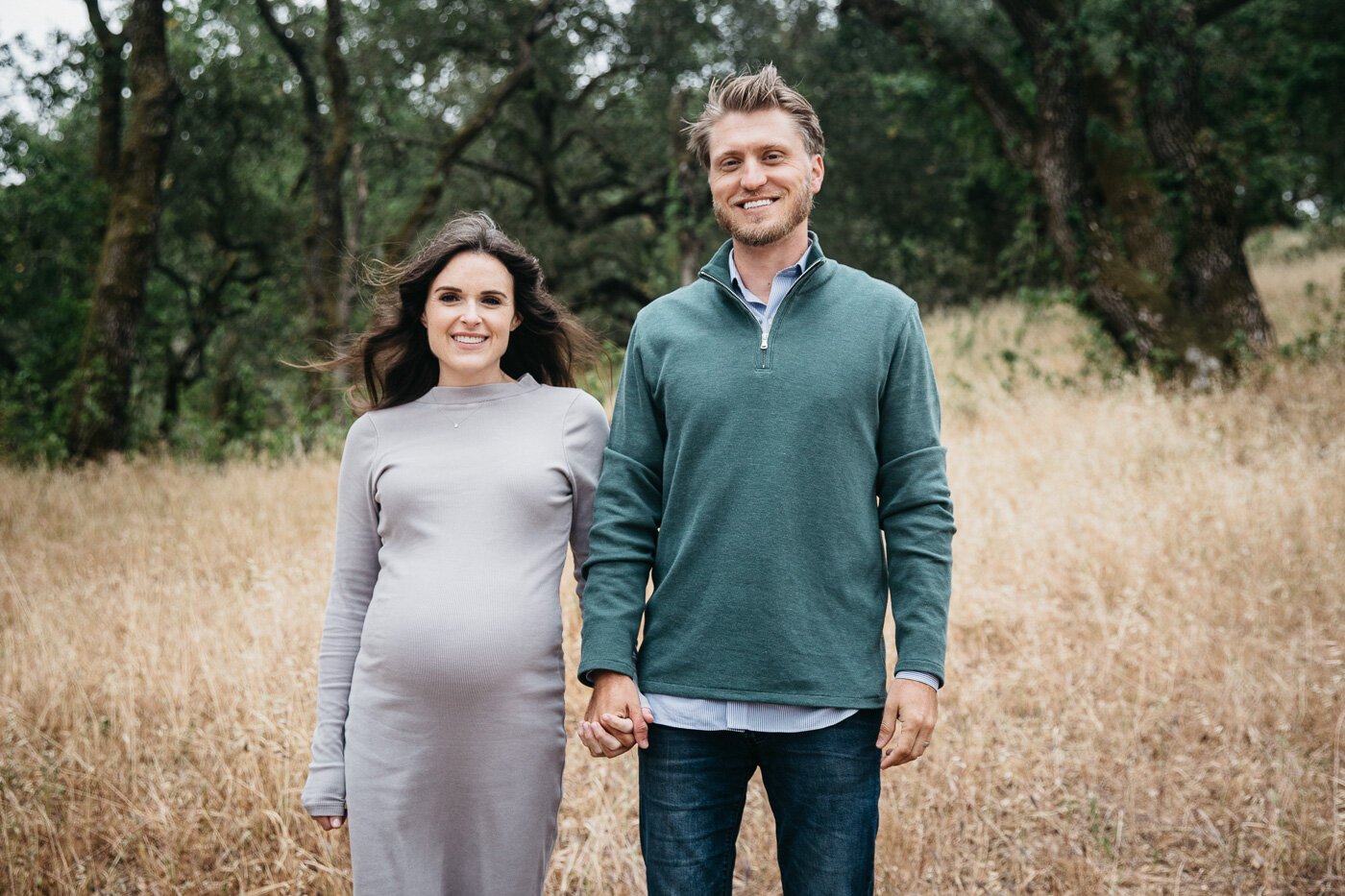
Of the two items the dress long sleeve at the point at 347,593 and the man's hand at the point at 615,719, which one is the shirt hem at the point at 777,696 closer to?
the man's hand at the point at 615,719

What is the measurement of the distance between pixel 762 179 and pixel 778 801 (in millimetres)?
1349

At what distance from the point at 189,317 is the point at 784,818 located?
55.4 feet

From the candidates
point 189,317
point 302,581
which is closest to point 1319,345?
point 302,581

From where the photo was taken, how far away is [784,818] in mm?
2041

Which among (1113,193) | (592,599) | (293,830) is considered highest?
(1113,193)

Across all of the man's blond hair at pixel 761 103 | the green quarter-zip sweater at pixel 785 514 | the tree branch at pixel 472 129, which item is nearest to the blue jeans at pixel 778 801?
the green quarter-zip sweater at pixel 785 514

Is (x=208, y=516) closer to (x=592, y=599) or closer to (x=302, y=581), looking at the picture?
(x=302, y=581)

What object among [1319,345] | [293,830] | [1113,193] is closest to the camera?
[293,830]

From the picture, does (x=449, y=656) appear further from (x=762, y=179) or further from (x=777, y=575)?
(x=762, y=179)

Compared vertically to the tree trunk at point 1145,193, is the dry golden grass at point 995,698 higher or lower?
lower

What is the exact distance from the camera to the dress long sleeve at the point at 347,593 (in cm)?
220

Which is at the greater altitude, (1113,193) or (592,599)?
(1113,193)

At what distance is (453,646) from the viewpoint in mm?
2094

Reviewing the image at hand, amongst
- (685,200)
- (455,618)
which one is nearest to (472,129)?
(685,200)
